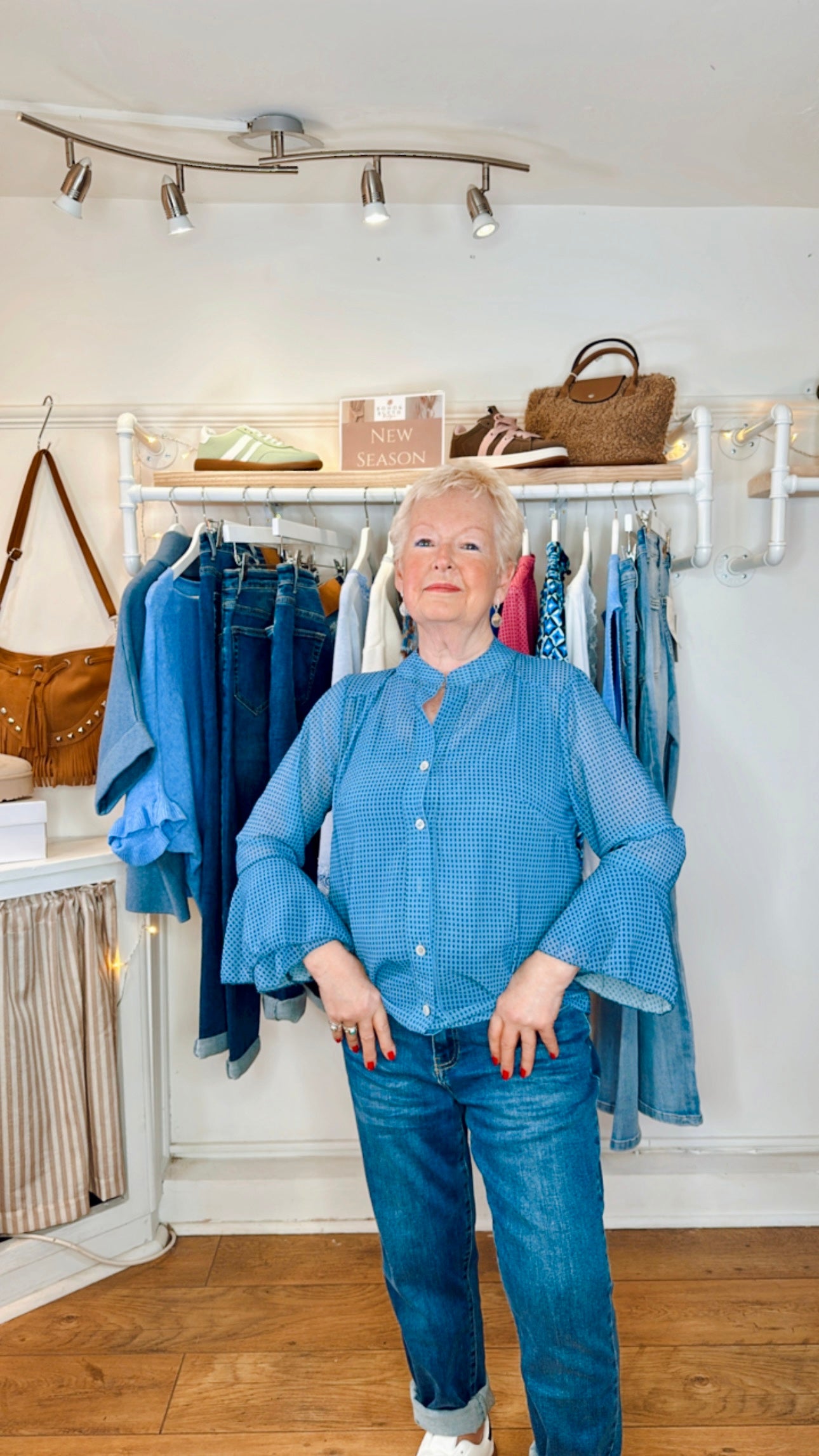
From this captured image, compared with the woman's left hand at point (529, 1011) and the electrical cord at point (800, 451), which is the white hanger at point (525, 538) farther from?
the woman's left hand at point (529, 1011)

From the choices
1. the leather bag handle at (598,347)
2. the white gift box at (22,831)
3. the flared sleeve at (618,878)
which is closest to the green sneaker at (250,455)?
the leather bag handle at (598,347)

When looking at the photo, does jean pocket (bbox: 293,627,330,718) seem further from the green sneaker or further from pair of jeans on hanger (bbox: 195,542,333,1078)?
the green sneaker

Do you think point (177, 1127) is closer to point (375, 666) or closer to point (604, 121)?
point (375, 666)

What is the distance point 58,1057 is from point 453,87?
2138 mm

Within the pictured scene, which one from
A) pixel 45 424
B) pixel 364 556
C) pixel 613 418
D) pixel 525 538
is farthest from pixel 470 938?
pixel 45 424

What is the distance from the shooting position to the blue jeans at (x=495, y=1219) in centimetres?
140

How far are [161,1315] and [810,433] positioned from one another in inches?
99.6

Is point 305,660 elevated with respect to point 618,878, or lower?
elevated

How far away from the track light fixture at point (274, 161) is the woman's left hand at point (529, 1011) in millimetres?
1511

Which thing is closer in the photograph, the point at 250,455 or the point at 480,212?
the point at 480,212

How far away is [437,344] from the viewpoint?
239 cm

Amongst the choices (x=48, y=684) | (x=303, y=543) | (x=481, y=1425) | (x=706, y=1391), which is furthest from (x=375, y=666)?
(x=706, y=1391)

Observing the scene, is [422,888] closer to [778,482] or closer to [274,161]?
[778,482]

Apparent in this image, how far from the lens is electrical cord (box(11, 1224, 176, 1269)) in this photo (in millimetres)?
2080
